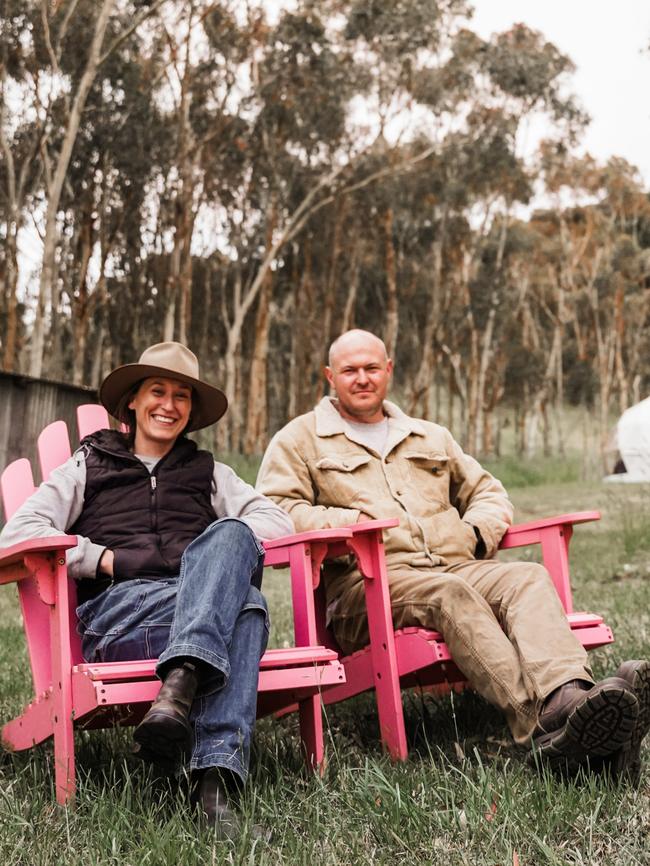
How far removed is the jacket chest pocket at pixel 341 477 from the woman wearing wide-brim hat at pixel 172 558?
39 centimetres

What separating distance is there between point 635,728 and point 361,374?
6.32ft

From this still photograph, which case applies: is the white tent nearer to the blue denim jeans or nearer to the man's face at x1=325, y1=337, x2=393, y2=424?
the man's face at x1=325, y1=337, x2=393, y2=424

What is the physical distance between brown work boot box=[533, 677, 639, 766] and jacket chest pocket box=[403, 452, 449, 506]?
4.26ft

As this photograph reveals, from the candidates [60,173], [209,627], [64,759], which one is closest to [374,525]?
[209,627]

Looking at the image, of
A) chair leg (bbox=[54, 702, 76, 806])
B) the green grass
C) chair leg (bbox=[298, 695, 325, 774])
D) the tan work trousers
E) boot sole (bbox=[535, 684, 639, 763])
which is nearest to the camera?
the green grass

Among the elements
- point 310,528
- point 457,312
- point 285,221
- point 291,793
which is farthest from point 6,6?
point 291,793

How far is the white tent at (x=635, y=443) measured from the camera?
23.7 metres

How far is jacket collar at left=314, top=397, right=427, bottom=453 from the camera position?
13.7ft

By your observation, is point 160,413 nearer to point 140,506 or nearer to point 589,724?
point 140,506

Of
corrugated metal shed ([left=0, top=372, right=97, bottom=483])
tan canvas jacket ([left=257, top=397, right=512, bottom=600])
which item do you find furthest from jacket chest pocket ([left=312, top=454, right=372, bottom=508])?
corrugated metal shed ([left=0, top=372, right=97, bottom=483])

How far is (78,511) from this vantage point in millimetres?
3527

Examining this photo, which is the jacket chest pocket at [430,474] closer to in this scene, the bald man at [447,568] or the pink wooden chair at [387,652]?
the bald man at [447,568]

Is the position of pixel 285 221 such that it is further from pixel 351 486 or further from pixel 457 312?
pixel 351 486

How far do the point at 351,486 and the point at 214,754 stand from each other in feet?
4.98
